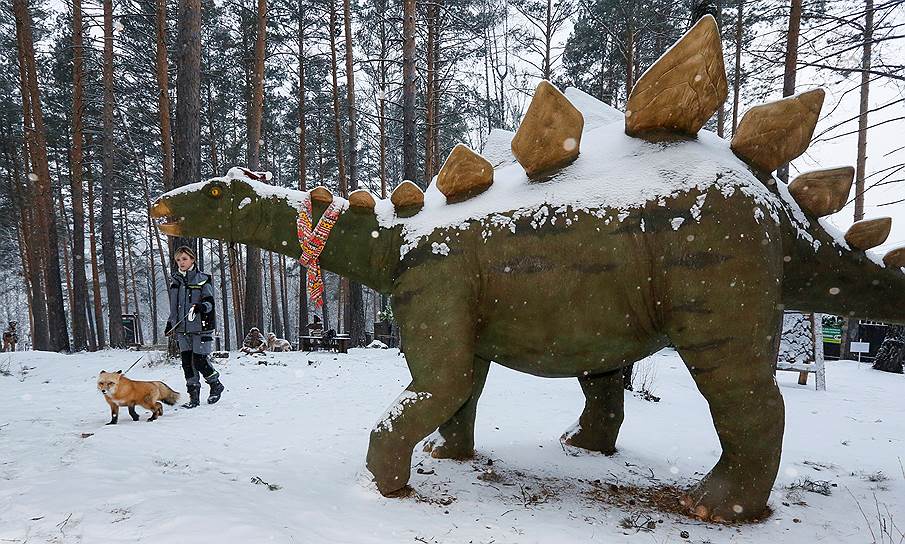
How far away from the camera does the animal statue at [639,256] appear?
97.8 inches

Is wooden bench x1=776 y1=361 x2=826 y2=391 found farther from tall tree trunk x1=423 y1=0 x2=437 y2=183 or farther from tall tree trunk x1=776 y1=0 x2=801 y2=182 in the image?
tall tree trunk x1=423 y1=0 x2=437 y2=183

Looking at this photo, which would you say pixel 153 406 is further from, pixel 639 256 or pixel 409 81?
pixel 409 81

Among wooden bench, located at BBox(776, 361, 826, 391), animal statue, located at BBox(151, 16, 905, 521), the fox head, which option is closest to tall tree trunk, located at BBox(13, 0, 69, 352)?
the fox head

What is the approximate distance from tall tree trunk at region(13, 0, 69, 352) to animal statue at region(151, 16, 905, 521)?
44.0ft

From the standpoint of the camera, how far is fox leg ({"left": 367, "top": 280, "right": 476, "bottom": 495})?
2615 millimetres

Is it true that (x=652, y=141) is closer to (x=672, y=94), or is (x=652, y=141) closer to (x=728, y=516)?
(x=672, y=94)

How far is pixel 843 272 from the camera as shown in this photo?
2.86 m

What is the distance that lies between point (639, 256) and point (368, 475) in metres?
2.01

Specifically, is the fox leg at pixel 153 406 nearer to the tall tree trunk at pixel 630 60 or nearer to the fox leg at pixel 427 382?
the fox leg at pixel 427 382

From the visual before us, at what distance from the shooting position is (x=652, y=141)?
277cm

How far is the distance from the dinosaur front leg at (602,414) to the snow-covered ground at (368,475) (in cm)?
14

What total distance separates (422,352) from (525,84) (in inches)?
540

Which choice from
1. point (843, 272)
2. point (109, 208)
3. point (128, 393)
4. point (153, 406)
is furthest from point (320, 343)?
point (843, 272)

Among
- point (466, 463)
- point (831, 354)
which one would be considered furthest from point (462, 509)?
point (831, 354)
